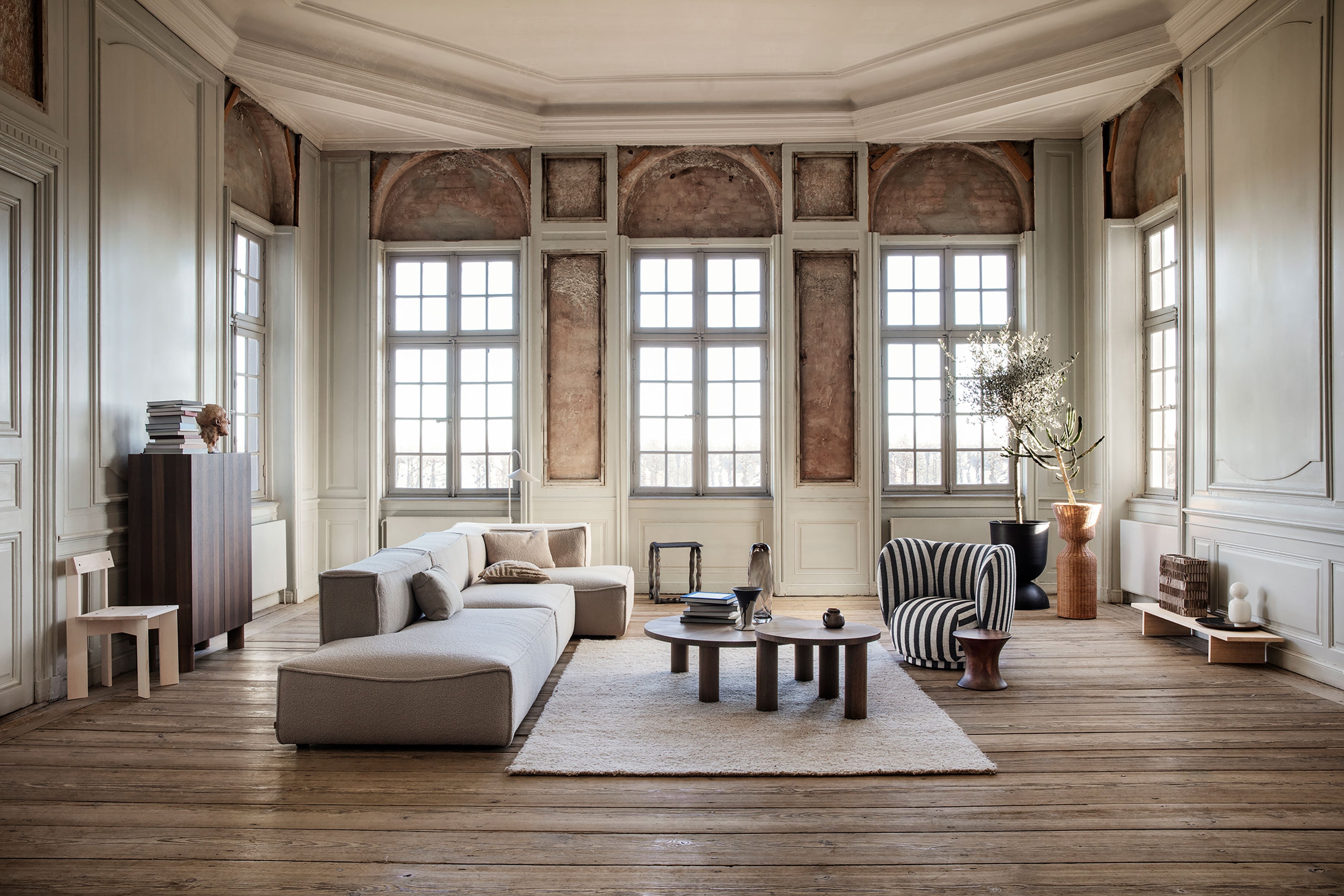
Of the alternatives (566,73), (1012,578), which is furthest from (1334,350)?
(566,73)

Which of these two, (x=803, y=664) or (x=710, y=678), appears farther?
(x=803, y=664)

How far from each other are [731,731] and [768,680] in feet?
1.39

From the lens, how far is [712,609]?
5004mm

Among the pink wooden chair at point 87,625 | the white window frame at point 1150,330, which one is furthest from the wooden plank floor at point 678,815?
the white window frame at point 1150,330

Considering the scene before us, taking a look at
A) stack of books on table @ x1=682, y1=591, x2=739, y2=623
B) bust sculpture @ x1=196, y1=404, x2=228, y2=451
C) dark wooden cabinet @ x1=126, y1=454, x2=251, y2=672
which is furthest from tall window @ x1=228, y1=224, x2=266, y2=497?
stack of books on table @ x1=682, y1=591, x2=739, y2=623

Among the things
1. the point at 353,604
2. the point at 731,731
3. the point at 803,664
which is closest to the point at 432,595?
the point at 353,604

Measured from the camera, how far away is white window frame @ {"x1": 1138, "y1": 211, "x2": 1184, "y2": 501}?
23.1 ft

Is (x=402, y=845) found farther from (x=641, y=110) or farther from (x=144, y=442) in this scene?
(x=641, y=110)

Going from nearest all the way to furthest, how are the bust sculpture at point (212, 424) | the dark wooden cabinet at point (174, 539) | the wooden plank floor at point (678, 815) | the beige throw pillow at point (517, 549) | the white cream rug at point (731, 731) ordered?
the wooden plank floor at point (678, 815)
the white cream rug at point (731, 731)
the dark wooden cabinet at point (174, 539)
the bust sculpture at point (212, 424)
the beige throw pillow at point (517, 549)

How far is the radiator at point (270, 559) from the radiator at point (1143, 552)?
7017 mm

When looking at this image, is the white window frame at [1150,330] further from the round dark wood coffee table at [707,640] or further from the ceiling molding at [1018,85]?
the round dark wood coffee table at [707,640]

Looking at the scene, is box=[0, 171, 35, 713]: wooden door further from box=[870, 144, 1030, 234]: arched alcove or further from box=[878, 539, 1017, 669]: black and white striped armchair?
box=[870, 144, 1030, 234]: arched alcove

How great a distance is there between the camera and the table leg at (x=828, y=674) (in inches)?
185

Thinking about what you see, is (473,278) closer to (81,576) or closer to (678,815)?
(81,576)
